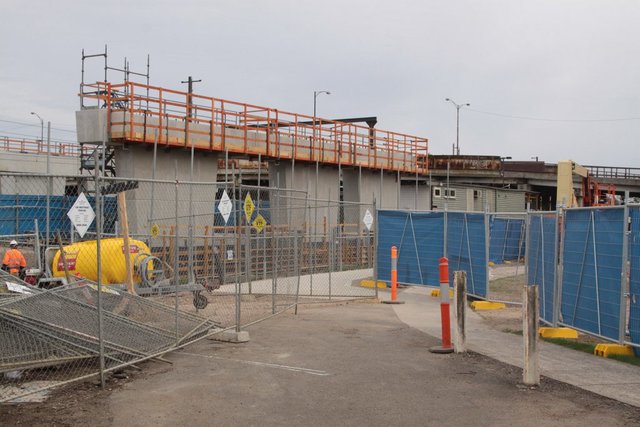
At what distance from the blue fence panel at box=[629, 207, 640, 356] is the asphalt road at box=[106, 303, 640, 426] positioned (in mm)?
2086

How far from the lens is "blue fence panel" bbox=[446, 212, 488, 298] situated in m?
16.7

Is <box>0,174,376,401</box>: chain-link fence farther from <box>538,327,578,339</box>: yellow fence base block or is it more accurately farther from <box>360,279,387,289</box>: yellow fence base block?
<box>538,327,578,339</box>: yellow fence base block

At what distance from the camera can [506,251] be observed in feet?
105

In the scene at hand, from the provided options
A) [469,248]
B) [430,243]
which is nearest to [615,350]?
[469,248]

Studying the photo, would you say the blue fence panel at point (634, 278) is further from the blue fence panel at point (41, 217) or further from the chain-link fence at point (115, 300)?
the blue fence panel at point (41, 217)

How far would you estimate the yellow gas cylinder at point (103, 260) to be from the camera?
14.5m

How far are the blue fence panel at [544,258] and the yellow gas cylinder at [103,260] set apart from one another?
814cm

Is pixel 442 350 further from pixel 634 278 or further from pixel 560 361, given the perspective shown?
pixel 634 278

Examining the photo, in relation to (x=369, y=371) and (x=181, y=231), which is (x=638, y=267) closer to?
(x=369, y=371)

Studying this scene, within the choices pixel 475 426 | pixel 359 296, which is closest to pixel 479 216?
pixel 359 296

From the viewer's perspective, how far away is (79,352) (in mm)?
7875

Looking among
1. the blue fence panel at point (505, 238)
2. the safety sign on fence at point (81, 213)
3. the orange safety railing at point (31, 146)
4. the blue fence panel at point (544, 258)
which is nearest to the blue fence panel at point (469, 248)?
the blue fence panel at point (544, 258)

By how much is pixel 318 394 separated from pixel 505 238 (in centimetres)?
2369

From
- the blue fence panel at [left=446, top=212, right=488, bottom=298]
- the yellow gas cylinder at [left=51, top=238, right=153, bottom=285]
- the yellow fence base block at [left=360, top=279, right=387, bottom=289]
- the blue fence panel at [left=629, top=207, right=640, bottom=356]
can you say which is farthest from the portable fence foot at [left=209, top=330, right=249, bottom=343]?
the yellow fence base block at [left=360, top=279, right=387, bottom=289]
